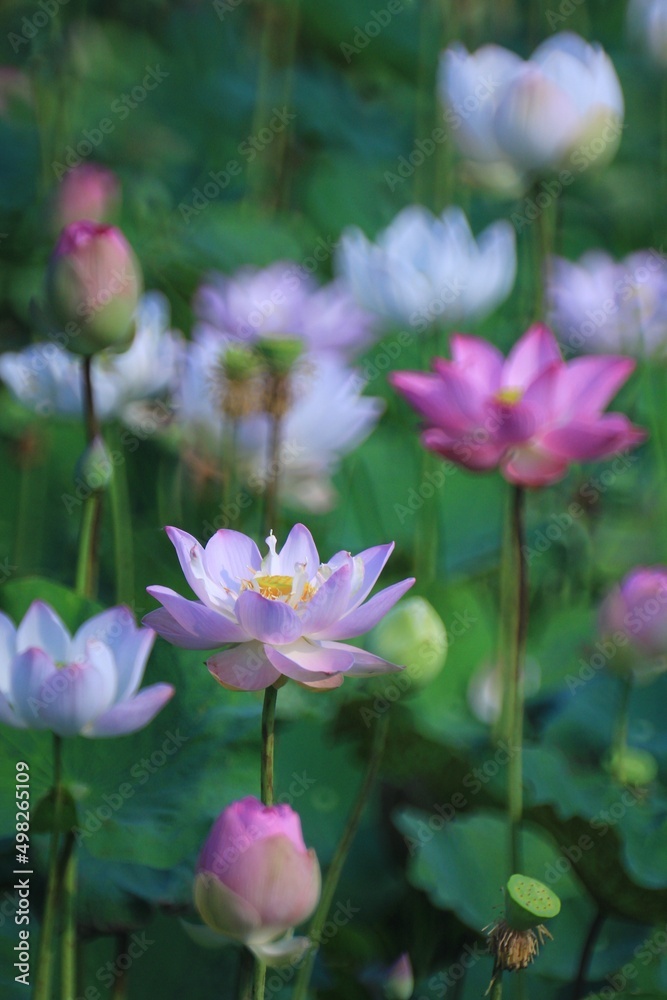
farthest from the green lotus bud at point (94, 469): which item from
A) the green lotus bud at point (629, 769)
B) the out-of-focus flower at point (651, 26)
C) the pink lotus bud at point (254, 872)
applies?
the out-of-focus flower at point (651, 26)

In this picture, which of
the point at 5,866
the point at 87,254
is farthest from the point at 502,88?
the point at 5,866

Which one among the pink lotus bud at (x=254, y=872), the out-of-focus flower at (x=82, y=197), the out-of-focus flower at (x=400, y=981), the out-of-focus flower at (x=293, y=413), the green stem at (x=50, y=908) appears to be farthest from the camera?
the out-of-focus flower at (x=82, y=197)

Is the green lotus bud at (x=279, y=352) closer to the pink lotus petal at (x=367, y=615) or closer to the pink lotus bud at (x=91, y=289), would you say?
the pink lotus bud at (x=91, y=289)

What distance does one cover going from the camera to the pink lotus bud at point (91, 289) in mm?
768

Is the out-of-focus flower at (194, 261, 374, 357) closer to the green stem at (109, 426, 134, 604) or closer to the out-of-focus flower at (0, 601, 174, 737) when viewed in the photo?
the green stem at (109, 426, 134, 604)

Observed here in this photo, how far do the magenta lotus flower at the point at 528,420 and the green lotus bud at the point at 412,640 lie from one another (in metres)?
0.12

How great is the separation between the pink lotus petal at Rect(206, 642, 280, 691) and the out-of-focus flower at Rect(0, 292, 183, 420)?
480 millimetres

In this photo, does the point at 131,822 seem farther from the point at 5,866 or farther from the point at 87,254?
the point at 87,254

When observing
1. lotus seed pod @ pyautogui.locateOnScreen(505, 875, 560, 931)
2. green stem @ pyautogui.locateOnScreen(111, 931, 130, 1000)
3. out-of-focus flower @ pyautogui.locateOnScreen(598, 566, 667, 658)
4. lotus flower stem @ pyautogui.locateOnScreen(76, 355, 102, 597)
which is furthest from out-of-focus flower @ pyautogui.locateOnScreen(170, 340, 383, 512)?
lotus seed pod @ pyautogui.locateOnScreen(505, 875, 560, 931)

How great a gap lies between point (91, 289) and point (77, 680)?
1.00ft

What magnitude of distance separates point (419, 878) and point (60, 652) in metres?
0.31

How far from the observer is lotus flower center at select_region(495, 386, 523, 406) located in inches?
32.2

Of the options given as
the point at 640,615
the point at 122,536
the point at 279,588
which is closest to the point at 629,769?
the point at 640,615

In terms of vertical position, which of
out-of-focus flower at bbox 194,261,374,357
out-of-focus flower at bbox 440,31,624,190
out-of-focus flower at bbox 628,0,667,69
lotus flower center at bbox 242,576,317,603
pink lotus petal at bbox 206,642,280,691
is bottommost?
pink lotus petal at bbox 206,642,280,691
